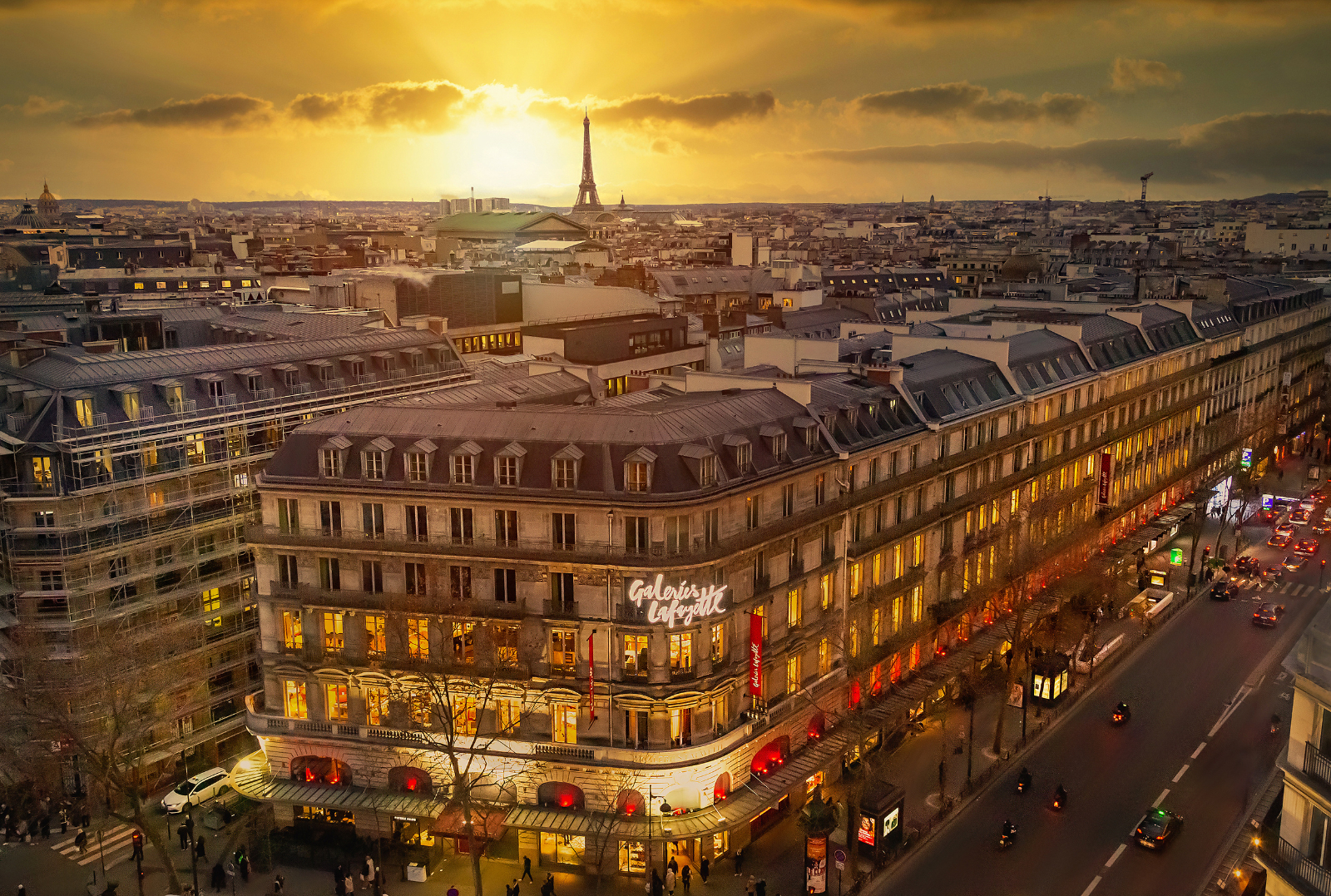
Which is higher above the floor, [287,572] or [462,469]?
[462,469]

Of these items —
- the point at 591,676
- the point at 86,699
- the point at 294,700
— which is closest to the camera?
the point at 591,676

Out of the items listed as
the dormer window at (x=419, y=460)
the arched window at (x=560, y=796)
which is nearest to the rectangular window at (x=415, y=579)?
the dormer window at (x=419, y=460)

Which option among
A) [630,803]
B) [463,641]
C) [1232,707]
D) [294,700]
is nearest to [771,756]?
[630,803]

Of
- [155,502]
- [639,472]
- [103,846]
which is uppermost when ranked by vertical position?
[639,472]

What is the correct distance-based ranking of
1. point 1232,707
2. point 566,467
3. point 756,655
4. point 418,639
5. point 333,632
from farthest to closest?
point 1232,707
point 333,632
point 418,639
point 756,655
point 566,467

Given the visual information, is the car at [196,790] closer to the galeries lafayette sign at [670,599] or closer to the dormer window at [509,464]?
the dormer window at [509,464]

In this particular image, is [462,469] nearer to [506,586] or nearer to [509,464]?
[509,464]

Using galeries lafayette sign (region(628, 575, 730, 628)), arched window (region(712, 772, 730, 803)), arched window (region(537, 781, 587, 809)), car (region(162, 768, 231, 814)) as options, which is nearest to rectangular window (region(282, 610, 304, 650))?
car (region(162, 768, 231, 814))
